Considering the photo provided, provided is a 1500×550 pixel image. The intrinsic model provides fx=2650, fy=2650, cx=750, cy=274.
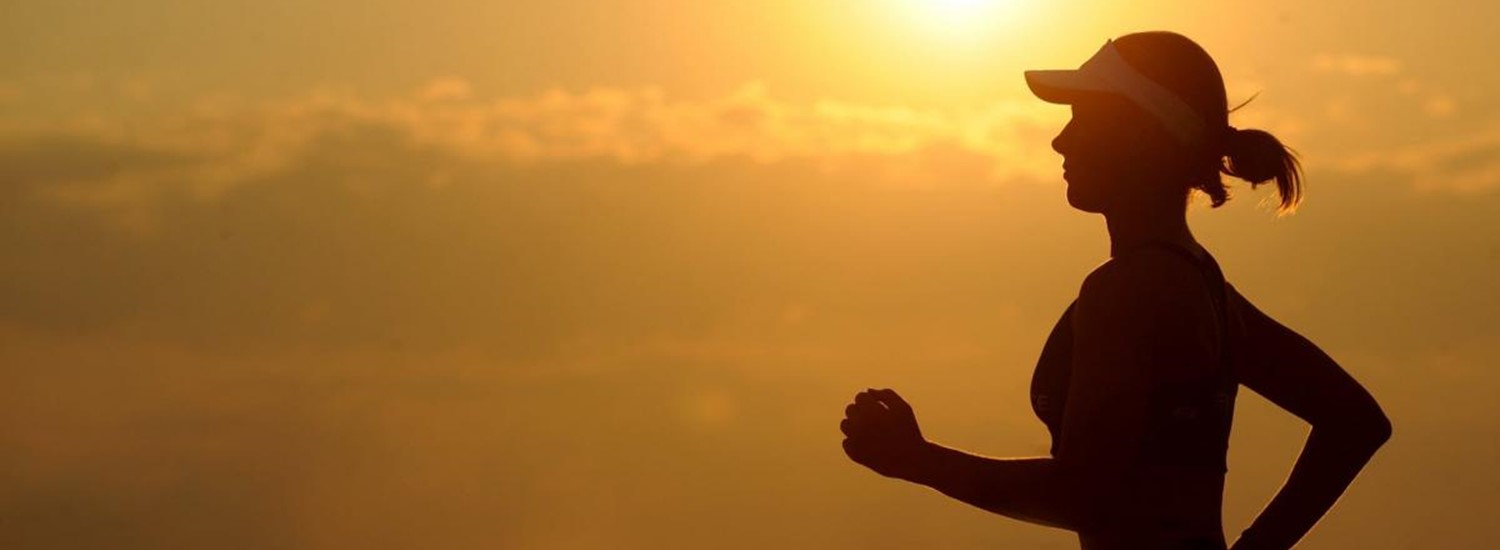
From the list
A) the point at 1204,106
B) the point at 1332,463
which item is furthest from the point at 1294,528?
the point at 1204,106

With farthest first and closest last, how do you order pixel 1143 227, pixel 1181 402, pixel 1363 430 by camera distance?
pixel 1363 430
pixel 1143 227
pixel 1181 402

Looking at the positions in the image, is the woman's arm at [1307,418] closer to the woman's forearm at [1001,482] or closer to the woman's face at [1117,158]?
the woman's face at [1117,158]

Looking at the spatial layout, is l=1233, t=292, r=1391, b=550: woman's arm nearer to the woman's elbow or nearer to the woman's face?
the woman's elbow

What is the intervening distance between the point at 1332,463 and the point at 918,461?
147 cm

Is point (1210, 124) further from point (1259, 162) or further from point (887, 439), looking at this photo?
point (887, 439)

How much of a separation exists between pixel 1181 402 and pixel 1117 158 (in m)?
0.69

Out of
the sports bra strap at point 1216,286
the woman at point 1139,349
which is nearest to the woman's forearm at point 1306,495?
the woman at point 1139,349

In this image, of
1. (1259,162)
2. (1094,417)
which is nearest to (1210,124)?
(1259,162)

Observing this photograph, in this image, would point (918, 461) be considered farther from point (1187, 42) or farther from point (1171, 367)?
point (1187, 42)

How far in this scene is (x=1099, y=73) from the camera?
6594mm

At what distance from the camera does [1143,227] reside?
21.4 feet

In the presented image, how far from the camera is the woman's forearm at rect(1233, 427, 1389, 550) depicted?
23.5 ft

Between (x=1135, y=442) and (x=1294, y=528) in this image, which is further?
(x=1294, y=528)

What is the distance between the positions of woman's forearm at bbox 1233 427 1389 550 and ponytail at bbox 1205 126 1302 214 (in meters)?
0.76
